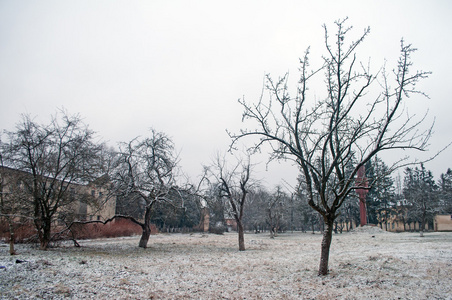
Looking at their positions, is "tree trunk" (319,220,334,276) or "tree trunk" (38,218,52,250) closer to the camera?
"tree trunk" (319,220,334,276)

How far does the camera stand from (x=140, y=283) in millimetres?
8234

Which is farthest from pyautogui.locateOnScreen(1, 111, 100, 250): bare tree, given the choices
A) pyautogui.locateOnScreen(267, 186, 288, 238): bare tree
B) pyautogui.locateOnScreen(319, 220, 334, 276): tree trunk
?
pyautogui.locateOnScreen(267, 186, 288, 238): bare tree

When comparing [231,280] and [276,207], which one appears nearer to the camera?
[231,280]

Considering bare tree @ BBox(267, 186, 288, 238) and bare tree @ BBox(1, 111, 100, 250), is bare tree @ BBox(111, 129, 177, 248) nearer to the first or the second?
bare tree @ BBox(1, 111, 100, 250)

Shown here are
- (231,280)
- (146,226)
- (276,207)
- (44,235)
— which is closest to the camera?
(231,280)

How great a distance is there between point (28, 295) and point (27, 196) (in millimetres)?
10407

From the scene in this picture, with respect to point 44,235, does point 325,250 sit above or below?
above

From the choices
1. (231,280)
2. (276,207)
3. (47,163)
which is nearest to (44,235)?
(47,163)

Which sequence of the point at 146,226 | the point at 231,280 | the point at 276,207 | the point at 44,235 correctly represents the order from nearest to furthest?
the point at 231,280 < the point at 44,235 < the point at 146,226 < the point at 276,207

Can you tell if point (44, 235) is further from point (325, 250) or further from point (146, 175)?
point (325, 250)

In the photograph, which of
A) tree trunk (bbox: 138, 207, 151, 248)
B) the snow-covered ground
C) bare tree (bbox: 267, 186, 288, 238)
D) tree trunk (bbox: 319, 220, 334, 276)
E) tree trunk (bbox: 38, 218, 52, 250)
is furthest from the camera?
bare tree (bbox: 267, 186, 288, 238)

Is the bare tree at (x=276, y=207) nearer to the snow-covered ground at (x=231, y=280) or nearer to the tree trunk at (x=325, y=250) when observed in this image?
the snow-covered ground at (x=231, y=280)

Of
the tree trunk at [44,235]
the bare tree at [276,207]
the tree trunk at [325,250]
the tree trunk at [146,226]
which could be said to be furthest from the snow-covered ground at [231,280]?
the bare tree at [276,207]

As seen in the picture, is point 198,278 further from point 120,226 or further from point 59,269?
point 120,226
